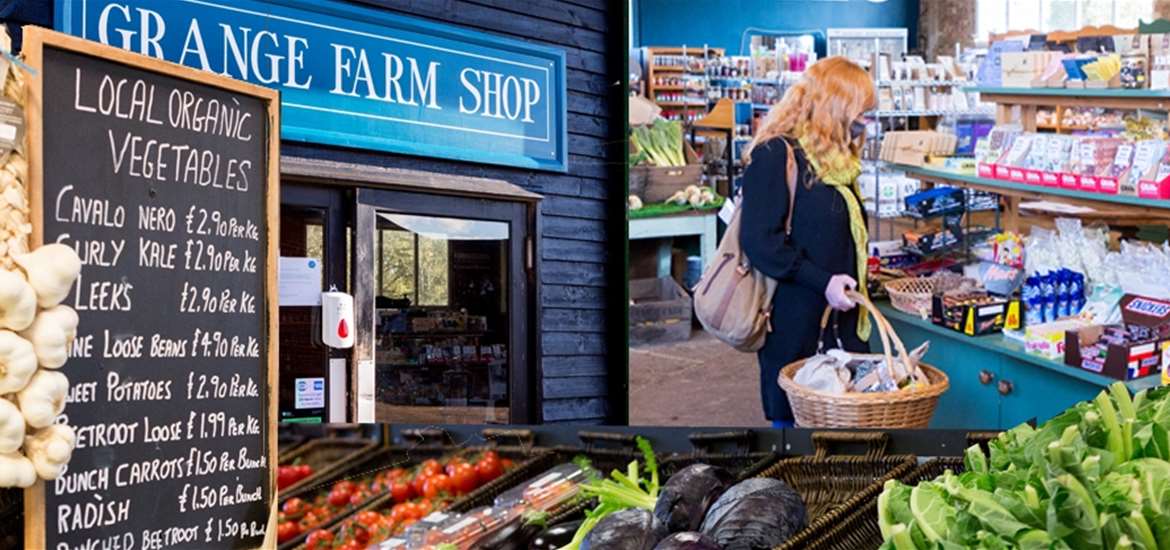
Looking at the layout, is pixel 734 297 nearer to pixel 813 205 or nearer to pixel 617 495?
pixel 813 205

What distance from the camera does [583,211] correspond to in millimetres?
4438

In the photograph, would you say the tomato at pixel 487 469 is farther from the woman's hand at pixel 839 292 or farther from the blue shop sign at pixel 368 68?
the woman's hand at pixel 839 292

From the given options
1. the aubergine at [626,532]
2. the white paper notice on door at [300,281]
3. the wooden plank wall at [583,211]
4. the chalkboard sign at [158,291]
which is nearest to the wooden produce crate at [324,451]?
the white paper notice on door at [300,281]

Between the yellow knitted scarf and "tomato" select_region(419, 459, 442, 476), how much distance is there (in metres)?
1.38

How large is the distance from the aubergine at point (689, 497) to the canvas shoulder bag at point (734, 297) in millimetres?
1384

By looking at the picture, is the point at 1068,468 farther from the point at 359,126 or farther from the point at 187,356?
the point at 359,126

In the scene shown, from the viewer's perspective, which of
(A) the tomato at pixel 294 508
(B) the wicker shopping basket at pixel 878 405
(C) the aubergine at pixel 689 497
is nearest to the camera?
(C) the aubergine at pixel 689 497

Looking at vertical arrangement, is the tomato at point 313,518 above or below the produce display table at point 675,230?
below

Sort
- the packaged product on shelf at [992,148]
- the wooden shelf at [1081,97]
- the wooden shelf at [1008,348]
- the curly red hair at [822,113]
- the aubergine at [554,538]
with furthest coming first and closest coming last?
the packaged product on shelf at [992,148] → the wooden shelf at [1081,97] → the wooden shelf at [1008,348] → the curly red hair at [822,113] → the aubergine at [554,538]

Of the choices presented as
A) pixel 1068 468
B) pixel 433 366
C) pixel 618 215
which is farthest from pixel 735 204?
pixel 1068 468

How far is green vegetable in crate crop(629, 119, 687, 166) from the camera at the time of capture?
172 inches

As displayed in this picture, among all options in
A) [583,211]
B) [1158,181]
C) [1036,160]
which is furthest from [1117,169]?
[583,211]

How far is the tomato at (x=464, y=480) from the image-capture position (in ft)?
11.4

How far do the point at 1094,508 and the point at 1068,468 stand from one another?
0.05 meters
